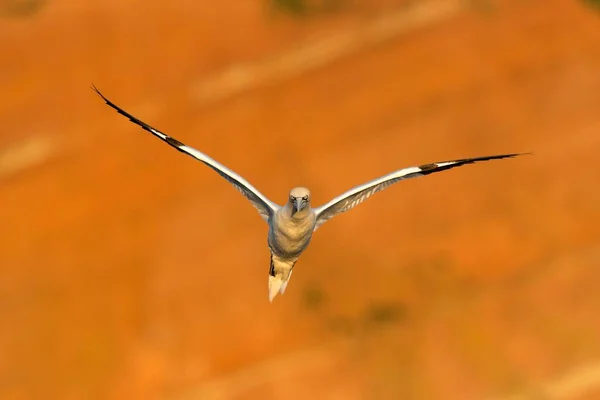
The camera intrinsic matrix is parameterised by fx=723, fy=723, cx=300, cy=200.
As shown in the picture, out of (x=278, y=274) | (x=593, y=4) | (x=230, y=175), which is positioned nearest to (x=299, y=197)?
(x=230, y=175)

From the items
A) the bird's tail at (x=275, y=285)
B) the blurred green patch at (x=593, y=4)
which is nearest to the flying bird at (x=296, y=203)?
the bird's tail at (x=275, y=285)

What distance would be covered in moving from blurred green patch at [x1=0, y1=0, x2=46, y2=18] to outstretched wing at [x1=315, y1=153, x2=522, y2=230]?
23.9ft

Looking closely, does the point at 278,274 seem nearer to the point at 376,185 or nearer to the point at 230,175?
the point at 230,175

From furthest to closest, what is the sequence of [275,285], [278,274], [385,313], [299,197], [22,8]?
[22,8] < [385,313] < [275,285] < [278,274] < [299,197]

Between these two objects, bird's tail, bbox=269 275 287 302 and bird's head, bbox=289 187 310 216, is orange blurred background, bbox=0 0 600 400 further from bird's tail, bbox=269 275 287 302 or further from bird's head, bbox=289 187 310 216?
bird's head, bbox=289 187 310 216

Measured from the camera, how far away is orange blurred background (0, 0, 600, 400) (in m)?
8.73

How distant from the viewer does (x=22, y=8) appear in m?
11.3

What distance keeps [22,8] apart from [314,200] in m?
5.70

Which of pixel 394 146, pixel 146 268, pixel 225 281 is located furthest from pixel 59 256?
pixel 394 146

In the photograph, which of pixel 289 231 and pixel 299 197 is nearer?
pixel 299 197

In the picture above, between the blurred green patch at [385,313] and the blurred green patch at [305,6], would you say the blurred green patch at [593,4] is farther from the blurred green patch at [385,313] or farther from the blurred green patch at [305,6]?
the blurred green patch at [385,313]

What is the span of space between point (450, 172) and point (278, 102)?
2.72 metres

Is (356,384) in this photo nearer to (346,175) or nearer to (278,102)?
(346,175)

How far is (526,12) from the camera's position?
11281 mm
